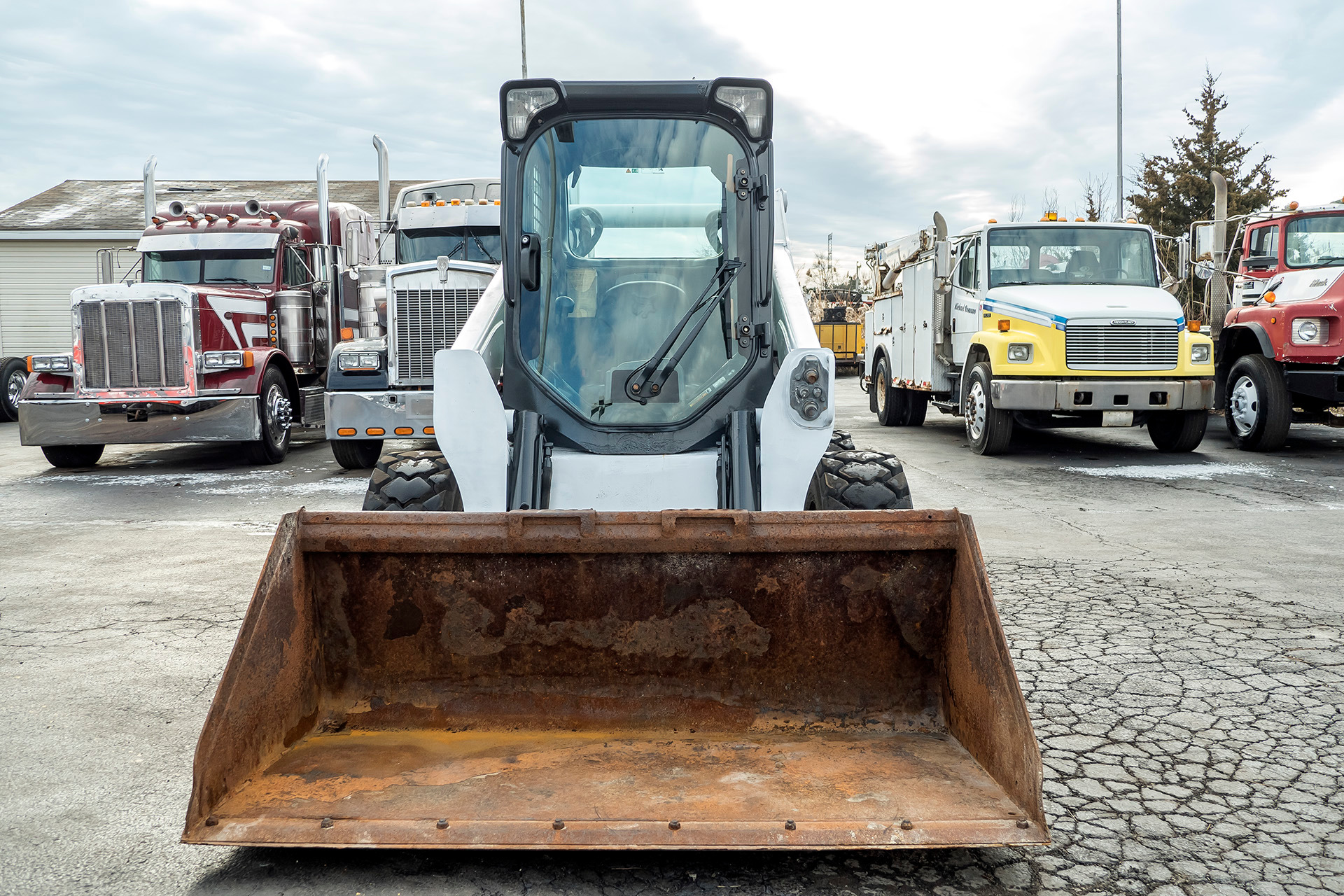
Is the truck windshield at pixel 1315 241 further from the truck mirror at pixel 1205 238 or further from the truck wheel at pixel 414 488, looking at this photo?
the truck wheel at pixel 414 488

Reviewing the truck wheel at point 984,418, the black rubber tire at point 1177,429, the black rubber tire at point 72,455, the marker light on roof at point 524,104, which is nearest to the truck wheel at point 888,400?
the truck wheel at point 984,418

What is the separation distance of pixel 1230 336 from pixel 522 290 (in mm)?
10612

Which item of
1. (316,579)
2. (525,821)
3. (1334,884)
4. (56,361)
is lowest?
(1334,884)

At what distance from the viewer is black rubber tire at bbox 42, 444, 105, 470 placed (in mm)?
11913

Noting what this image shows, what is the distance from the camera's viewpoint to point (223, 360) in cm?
1141

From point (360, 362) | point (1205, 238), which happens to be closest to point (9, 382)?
point (360, 362)

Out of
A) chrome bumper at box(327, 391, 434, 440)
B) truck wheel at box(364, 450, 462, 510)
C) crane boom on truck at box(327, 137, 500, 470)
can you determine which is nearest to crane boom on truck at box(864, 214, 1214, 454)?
crane boom on truck at box(327, 137, 500, 470)

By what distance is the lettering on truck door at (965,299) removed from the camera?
1225 centimetres

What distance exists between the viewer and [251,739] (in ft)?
9.09

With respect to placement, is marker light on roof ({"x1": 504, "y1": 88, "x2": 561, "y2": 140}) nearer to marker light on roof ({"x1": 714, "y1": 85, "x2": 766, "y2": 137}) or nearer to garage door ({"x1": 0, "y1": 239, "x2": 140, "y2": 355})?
marker light on roof ({"x1": 714, "y1": 85, "x2": 766, "y2": 137})

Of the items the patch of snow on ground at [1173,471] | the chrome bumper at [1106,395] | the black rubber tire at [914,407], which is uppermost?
the chrome bumper at [1106,395]

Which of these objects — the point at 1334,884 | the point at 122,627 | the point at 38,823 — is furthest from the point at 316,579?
the point at 1334,884

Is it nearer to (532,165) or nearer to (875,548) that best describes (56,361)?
(532,165)

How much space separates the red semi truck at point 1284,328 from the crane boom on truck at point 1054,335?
0.77m
